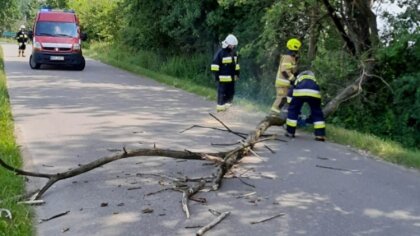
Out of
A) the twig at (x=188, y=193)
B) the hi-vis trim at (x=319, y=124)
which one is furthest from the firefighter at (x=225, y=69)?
the twig at (x=188, y=193)

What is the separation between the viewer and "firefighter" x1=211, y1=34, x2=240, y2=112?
12.1 m

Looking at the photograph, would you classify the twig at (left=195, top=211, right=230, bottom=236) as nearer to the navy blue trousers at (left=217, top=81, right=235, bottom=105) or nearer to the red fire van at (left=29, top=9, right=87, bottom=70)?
the navy blue trousers at (left=217, top=81, right=235, bottom=105)

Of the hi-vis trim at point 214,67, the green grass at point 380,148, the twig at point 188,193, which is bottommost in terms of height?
the twig at point 188,193

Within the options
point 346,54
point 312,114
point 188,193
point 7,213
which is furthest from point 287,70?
point 7,213

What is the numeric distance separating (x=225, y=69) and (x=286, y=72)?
66.6 inches

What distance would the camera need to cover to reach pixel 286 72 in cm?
1113

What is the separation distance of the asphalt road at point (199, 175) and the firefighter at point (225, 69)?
691mm

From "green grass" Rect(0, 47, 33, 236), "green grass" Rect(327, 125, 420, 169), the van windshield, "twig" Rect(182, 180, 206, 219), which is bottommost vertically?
"green grass" Rect(0, 47, 33, 236)

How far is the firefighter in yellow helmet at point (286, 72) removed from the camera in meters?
10.9

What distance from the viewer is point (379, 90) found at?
13.7 meters

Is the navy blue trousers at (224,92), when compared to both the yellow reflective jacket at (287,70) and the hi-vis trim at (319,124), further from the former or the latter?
the hi-vis trim at (319,124)

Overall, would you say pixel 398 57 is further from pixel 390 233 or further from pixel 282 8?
pixel 390 233

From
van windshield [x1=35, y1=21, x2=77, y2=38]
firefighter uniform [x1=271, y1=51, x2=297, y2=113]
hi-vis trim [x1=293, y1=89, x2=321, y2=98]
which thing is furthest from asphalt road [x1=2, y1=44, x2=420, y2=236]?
van windshield [x1=35, y1=21, x2=77, y2=38]

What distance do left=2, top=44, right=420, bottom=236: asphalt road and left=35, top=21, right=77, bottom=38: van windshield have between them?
1172 centimetres
